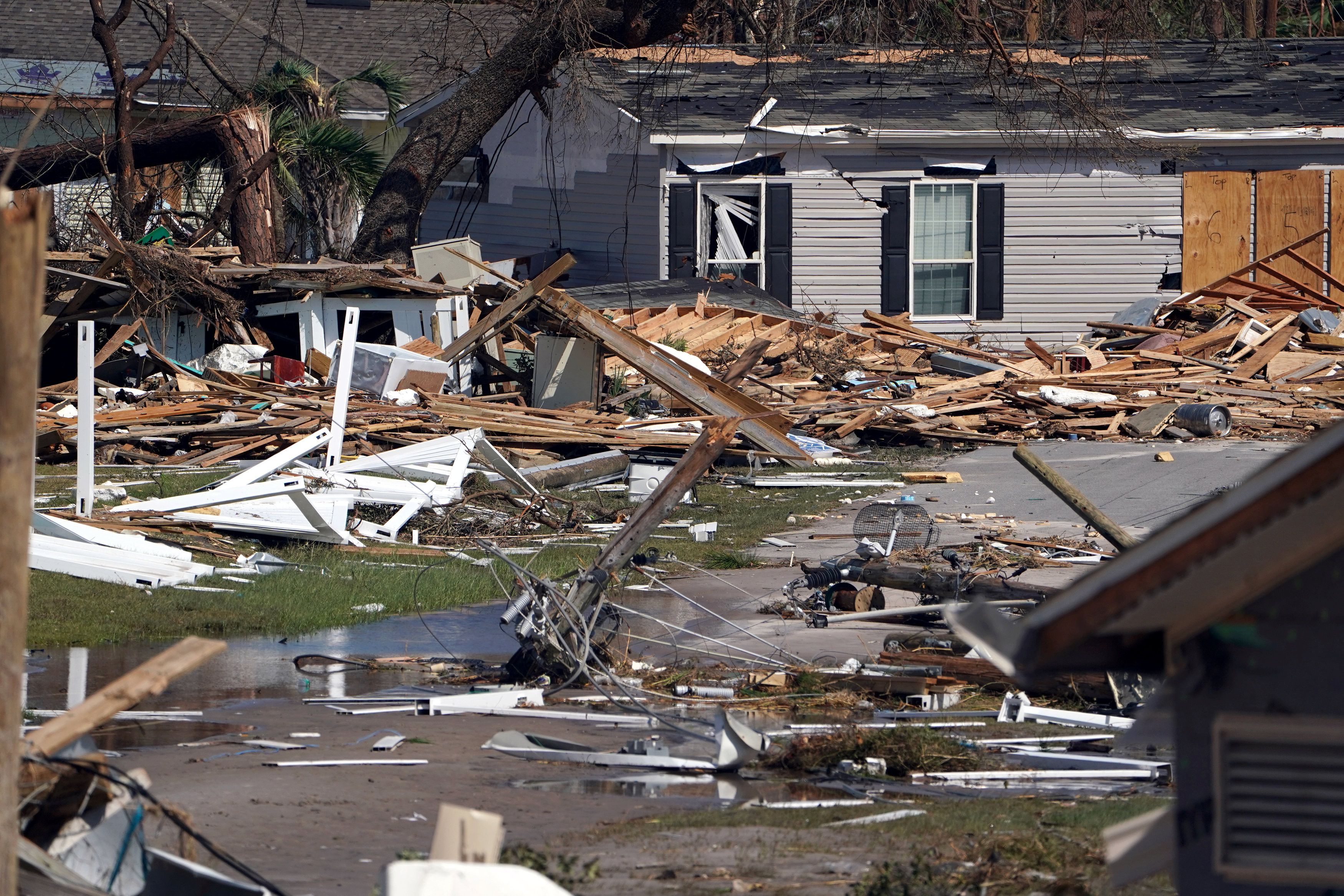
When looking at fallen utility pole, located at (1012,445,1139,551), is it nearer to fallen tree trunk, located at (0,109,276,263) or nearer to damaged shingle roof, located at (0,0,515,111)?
fallen tree trunk, located at (0,109,276,263)

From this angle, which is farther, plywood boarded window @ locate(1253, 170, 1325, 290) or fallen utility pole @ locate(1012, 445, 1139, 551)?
plywood boarded window @ locate(1253, 170, 1325, 290)

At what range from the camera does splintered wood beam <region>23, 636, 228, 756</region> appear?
3.55m

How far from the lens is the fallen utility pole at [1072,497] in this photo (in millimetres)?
7277

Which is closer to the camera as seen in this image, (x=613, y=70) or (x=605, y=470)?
(x=605, y=470)

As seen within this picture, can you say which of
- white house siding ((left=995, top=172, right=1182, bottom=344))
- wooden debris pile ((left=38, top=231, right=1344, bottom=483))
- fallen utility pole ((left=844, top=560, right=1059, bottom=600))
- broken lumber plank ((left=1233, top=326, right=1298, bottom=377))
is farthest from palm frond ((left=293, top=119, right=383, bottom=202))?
fallen utility pole ((left=844, top=560, right=1059, bottom=600))

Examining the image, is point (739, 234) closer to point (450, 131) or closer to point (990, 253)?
point (990, 253)

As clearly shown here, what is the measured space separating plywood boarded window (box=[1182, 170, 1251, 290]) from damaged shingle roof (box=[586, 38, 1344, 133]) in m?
0.80

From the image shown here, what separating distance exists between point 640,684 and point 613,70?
18.3 m

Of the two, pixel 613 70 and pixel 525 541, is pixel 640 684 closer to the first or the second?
pixel 525 541

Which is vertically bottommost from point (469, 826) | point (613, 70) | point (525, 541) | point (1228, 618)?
point (525, 541)

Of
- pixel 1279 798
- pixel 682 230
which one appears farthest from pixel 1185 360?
pixel 1279 798

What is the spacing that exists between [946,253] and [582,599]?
55.0 feet

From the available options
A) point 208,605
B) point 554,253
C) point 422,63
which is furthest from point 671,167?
point 208,605

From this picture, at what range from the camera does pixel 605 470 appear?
1444cm
